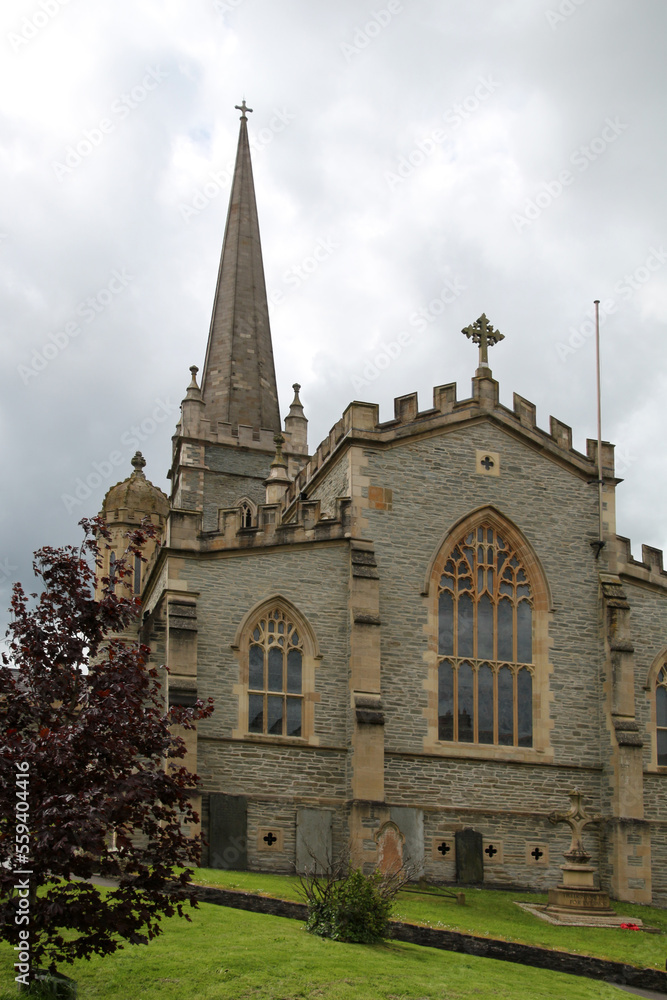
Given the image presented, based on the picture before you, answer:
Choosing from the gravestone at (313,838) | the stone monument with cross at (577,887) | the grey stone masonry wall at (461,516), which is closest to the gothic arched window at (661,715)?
the grey stone masonry wall at (461,516)

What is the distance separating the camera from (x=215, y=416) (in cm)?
4172

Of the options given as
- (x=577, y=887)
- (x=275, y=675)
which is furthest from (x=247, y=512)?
(x=577, y=887)

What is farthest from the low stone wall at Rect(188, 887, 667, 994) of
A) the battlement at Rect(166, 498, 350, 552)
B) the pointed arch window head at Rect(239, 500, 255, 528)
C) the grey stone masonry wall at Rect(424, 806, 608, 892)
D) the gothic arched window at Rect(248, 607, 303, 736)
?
the pointed arch window head at Rect(239, 500, 255, 528)

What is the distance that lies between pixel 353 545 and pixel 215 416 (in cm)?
1785

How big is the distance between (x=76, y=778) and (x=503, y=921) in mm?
11543

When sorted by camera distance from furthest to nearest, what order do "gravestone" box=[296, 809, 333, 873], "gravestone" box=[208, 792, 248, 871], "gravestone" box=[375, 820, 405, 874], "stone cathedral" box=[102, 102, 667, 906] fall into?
"stone cathedral" box=[102, 102, 667, 906]
"gravestone" box=[296, 809, 333, 873]
"gravestone" box=[375, 820, 405, 874]
"gravestone" box=[208, 792, 248, 871]

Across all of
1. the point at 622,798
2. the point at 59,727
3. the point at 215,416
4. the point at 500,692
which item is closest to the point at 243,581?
the point at 500,692

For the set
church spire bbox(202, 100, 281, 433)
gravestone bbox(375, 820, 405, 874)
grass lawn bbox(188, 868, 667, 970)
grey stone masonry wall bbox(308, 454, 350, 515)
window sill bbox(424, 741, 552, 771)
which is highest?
church spire bbox(202, 100, 281, 433)

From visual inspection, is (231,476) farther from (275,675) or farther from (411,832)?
(411,832)

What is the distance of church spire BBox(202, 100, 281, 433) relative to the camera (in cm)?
4225

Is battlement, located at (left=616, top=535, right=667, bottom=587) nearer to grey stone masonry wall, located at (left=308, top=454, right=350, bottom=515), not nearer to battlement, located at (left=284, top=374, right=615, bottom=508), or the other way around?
battlement, located at (left=284, top=374, right=615, bottom=508)

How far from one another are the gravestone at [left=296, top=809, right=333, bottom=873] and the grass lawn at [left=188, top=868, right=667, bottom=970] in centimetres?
69

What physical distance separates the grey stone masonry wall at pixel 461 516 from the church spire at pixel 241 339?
52.2 feet

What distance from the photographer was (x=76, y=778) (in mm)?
11406
